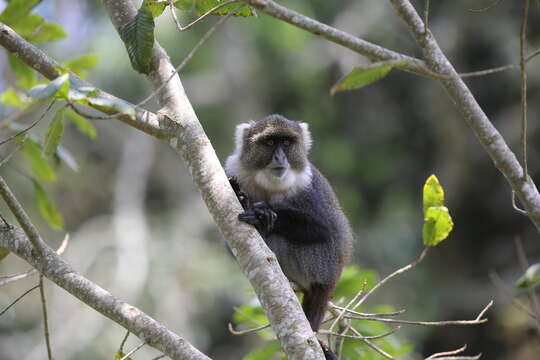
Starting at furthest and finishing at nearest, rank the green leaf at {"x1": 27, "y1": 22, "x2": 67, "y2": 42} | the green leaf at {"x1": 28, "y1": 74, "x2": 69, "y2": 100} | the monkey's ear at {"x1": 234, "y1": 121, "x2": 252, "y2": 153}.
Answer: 1. the monkey's ear at {"x1": 234, "y1": 121, "x2": 252, "y2": 153}
2. the green leaf at {"x1": 27, "y1": 22, "x2": 67, "y2": 42}
3. the green leaf at {"x1": 28, "y1": 74, "x2": 69, "y2": 100}

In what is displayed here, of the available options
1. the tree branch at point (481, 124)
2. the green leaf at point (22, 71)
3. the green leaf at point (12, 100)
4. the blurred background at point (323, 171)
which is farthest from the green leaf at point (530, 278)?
the blurred background at point (323, 171)

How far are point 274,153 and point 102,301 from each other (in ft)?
7.79

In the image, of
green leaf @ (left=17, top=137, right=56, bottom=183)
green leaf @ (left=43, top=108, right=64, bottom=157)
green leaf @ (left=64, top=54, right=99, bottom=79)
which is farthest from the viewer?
green leaf @ (left=64, top=54, right=99, bottom=79)

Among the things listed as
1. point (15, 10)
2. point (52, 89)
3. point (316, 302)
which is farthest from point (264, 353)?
point (15, 10)

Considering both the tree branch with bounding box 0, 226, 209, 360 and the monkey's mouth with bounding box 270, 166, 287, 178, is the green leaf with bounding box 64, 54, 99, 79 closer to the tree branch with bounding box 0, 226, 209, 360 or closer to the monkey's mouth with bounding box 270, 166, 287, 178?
the monkey's mouth with bounding box 270, 166, 287, 178

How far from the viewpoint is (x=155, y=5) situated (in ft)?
11.7

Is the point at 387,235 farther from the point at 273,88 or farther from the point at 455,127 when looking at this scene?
the point at 273,88

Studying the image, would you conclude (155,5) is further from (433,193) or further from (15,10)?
(433,193)

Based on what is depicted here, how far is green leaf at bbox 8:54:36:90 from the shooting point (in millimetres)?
4840

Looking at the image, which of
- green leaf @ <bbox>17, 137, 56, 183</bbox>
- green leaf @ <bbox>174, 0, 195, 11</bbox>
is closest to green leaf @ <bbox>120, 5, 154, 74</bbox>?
green leaf @ <bbox>174, 0, 195, 11</bbox>

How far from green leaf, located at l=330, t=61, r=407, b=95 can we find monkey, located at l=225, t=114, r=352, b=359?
221cm

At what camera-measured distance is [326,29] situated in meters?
2.94

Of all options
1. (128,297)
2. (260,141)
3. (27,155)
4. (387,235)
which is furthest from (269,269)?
(387,235)

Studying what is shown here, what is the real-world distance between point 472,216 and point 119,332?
7348 millimetres
